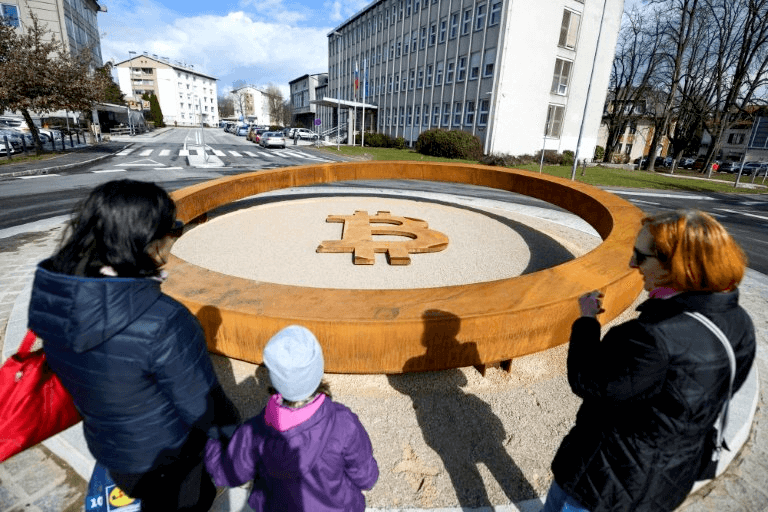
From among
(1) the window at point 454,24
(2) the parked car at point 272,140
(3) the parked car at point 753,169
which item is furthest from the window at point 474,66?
(3) the parked car at point 753,169

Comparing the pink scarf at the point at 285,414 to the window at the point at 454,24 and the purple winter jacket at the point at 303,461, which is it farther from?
the window at the point at 454,24

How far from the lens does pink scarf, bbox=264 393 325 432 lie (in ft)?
4.30

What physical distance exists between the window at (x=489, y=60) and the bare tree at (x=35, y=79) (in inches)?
1016

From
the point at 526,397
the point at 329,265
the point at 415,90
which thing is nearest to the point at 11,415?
the point at 526,397

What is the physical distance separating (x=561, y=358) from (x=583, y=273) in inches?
32.2

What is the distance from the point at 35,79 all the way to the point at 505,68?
27887 millimetres

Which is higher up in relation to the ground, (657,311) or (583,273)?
(657,311)

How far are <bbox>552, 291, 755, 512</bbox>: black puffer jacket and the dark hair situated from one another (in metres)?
1.60

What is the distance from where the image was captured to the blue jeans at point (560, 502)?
1581 mm

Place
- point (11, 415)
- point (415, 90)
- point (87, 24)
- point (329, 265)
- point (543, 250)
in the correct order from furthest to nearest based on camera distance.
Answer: point (87, 24)
point (415, 90)
point (543, 250)
point (329, 265)
point (11, 415)

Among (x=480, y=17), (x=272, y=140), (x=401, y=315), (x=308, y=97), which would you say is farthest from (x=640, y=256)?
(x=308, y=97)

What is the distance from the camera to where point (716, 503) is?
7.32ft

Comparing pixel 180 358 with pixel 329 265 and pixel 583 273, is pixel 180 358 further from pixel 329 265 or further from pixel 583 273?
pixel 329 265

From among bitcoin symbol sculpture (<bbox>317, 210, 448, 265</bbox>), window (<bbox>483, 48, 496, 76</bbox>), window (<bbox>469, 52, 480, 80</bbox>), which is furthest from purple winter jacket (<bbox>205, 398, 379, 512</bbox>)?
window (<bbox>469, 52, 480, 80</bbox>)
